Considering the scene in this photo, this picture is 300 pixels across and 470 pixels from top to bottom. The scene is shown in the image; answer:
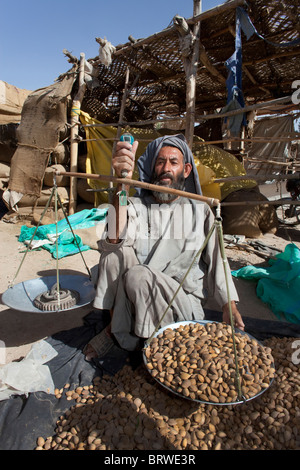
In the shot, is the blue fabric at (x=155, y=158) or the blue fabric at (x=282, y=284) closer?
the blue fabric at (x=155, y=158)

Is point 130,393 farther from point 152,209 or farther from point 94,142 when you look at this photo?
point 94,142

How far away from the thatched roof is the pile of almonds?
4.72 meters

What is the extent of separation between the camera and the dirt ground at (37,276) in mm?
2256

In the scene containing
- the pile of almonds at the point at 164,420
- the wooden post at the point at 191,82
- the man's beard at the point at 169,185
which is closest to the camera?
the pile of almonds at the point at 164,420

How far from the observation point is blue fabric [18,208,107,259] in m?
4.25

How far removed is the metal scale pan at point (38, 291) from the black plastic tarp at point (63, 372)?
0.33m

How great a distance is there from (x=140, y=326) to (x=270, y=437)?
35.0 inches

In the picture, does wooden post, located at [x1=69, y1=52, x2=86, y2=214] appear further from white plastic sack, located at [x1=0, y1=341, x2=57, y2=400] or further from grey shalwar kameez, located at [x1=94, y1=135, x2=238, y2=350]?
white plastic sack, located at [x1=0, y1=341, x2=57, y2=400]

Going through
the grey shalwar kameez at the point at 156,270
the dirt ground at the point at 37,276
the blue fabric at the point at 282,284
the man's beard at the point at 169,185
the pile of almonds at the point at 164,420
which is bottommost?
the dirt ground at the point at 37,276

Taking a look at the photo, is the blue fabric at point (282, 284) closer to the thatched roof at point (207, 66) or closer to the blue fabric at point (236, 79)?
the blue fabric at point (236, 79)

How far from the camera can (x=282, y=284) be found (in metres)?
2.99

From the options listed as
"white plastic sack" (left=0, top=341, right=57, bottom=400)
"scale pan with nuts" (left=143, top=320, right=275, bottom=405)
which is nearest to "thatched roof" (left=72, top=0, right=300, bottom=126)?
"scale pan with nuts" (left=143, top=320, right=275, bottom=405)

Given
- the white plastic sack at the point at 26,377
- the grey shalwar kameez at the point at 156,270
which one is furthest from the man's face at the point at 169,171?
the white plastic sack at the point at 26,377

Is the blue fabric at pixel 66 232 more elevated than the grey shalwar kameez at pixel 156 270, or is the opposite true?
the grey shalwar kameez at pixel 156 270
